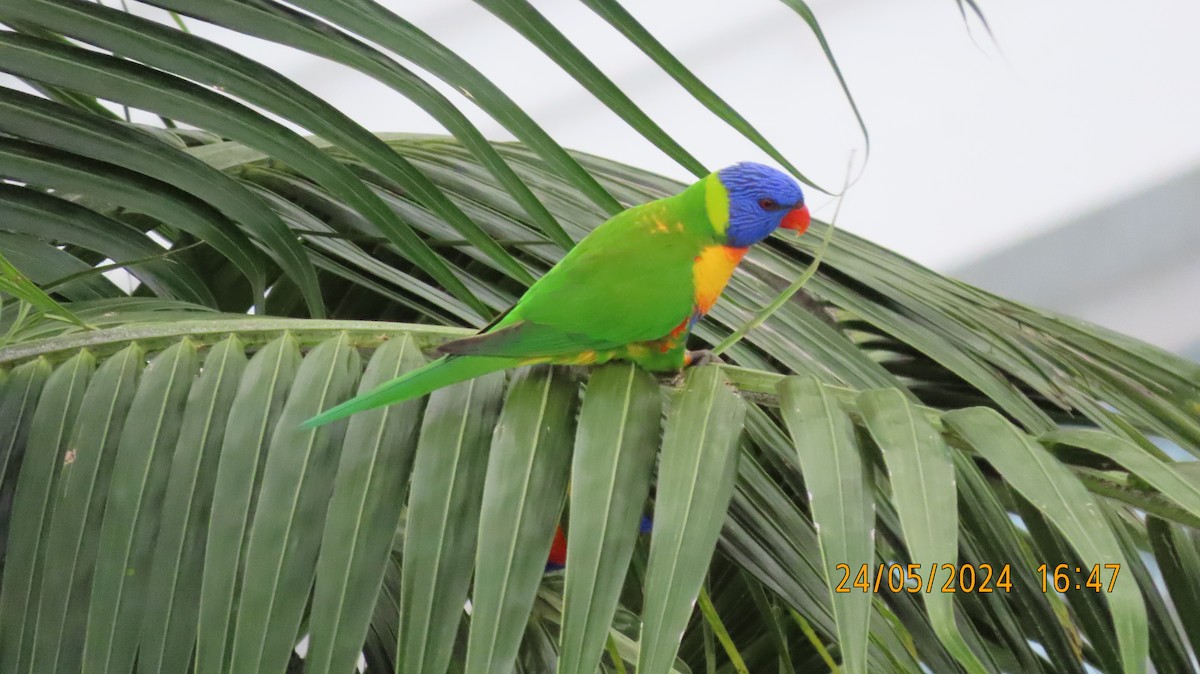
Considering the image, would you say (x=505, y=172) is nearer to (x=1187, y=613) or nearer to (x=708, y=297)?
(x=708, y=297)

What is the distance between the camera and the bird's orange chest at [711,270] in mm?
671

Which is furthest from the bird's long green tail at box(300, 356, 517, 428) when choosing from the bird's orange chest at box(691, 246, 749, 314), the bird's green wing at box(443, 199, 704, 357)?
the bird's orange chest at box(691, 246, 749, 314)

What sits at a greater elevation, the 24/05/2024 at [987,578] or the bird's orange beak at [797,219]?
the bird's orange beak at [797,219]

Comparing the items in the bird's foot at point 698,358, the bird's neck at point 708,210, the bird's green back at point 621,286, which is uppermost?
the bird's neck at point 708,210

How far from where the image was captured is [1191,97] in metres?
2.24

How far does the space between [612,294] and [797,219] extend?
224 millimetres

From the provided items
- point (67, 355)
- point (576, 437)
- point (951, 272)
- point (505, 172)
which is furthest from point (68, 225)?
point (951, 272)

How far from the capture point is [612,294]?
61 cm

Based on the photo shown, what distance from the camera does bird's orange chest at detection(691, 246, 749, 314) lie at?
2.20 feet

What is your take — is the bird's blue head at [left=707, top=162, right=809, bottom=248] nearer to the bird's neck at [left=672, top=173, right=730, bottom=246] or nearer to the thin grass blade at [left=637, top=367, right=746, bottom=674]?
the bird's neck at [left=672, top=173, right=730, bottom=246]

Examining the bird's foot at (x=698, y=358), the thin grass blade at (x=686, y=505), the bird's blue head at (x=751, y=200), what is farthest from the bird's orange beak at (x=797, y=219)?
the thin grass blade at (x=686, y=505)

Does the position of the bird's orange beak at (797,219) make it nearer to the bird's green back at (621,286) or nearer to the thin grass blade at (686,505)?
the bird's green back at (621,286)

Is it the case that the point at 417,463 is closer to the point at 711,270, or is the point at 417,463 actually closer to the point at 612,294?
the point at 612,294

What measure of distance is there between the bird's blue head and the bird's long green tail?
288mm
